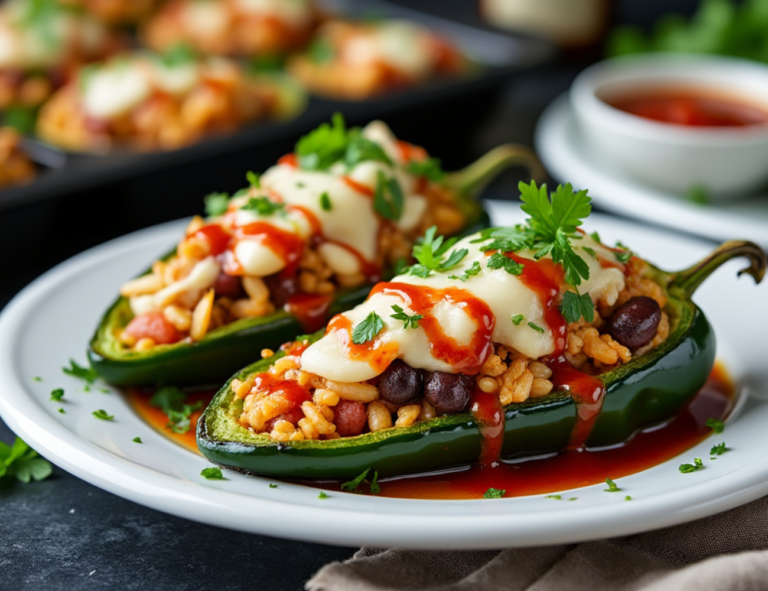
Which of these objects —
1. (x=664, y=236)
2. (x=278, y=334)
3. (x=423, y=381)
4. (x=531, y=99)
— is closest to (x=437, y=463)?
(x=423, y=381)

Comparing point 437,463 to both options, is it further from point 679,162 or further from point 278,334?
point 679,162

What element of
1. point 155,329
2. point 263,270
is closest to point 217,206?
point 263,270

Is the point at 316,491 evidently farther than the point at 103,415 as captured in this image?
No

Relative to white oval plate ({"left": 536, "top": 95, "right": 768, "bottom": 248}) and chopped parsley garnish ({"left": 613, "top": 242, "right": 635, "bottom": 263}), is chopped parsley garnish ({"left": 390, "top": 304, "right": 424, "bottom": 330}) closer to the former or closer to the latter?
chopped parsley garnish ({"left": 613, "top": 242, "right": 635, "bottom": 263})

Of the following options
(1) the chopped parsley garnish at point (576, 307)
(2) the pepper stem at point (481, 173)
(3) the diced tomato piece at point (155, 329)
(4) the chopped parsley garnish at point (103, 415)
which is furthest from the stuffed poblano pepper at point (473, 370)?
(2) the pepper stem at point (481, 173)

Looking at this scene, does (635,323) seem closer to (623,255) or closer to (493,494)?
(623,255)

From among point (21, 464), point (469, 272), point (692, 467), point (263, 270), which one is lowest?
point (21, 464)
